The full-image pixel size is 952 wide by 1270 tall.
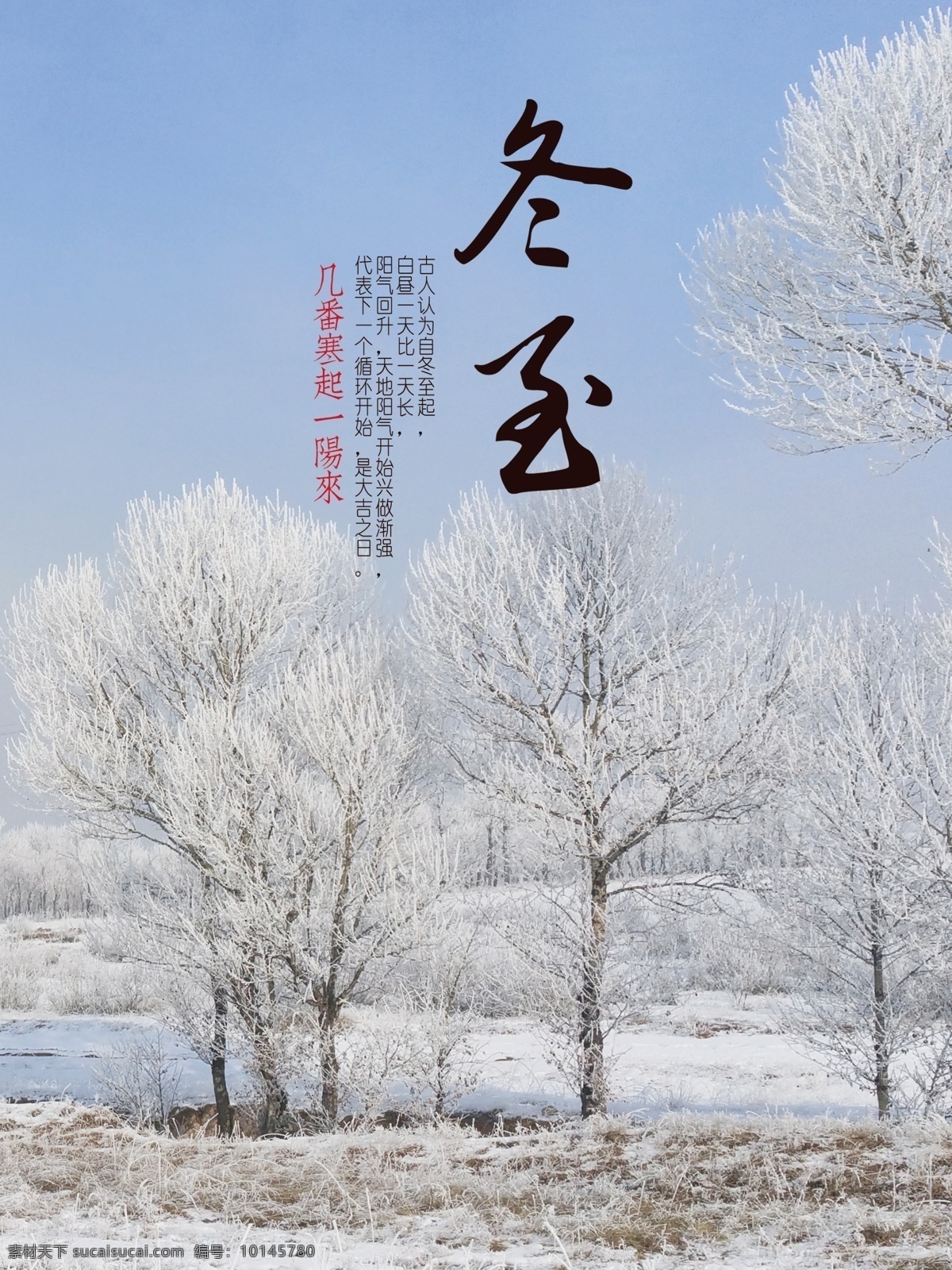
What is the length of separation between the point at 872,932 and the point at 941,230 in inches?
303

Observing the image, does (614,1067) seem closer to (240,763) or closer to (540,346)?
(240,763)

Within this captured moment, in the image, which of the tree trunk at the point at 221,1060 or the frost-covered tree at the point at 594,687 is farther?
the tree trunk at the point at 221,1060

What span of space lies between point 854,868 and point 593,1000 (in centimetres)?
326

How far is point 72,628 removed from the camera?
11.9 m

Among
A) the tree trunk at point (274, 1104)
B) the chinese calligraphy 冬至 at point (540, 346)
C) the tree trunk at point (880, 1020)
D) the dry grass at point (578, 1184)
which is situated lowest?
the tree trunk at point (274, 1104)

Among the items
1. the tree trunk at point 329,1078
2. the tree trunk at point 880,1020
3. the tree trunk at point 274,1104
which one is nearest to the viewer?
the tree trunk at point 880,1020

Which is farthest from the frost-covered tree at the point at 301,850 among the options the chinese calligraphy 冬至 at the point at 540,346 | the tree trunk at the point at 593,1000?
the chinese calligraphy 冬至 at the point at 540,346

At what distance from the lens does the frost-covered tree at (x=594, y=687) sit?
10453 mm

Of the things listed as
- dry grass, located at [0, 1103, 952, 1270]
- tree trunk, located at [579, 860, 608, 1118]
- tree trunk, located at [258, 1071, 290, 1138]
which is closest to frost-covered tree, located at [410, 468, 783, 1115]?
tree trunk, located at [579, 860, 608, 1118]

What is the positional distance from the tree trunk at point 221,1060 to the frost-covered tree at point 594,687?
4496 millimetres

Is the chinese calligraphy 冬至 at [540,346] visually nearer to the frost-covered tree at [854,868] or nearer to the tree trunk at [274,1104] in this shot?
the frost-covered tree at [854,868]

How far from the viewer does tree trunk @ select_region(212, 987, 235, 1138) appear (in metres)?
12.5

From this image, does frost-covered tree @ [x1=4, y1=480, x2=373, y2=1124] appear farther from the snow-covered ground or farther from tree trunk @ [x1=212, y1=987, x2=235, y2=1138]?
the snow-covered ground

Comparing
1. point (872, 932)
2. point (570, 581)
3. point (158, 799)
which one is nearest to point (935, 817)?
point (872, 932)
